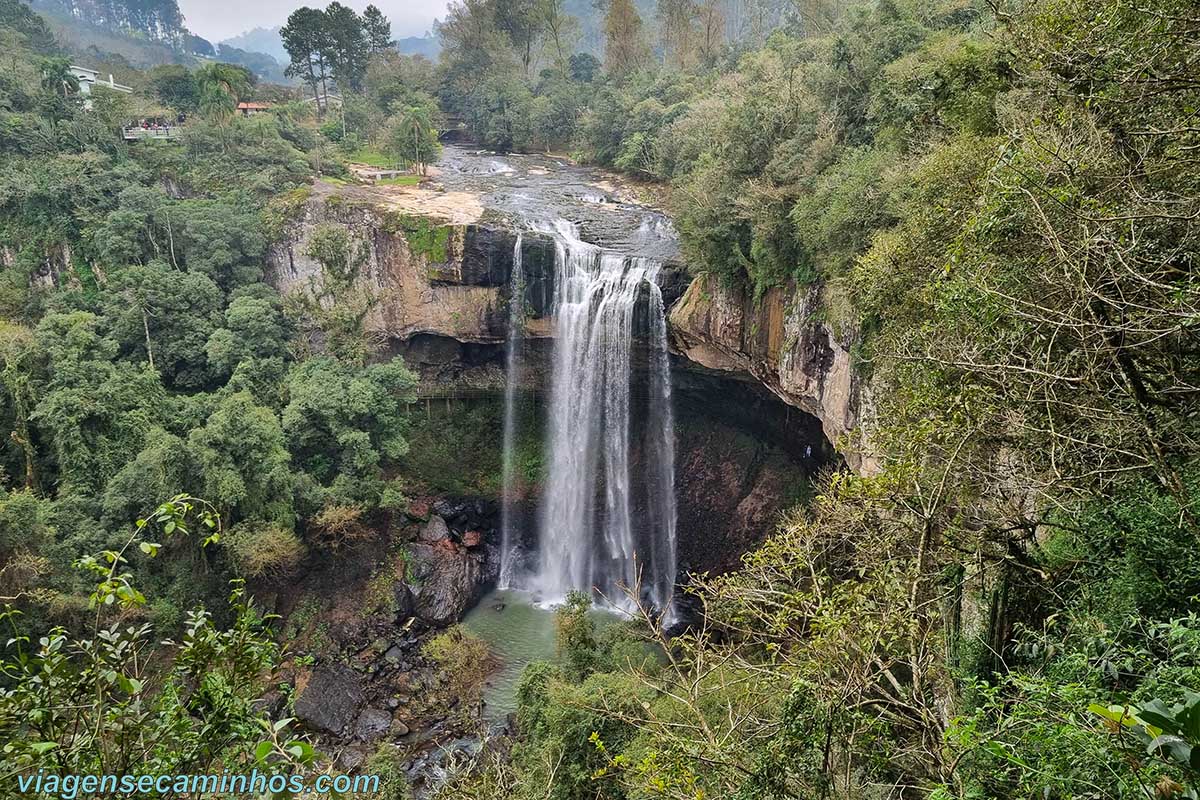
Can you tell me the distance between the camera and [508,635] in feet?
59.3

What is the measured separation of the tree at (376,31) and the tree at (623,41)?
43.5 ft

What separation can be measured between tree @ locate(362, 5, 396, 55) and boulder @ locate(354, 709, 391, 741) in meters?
37.0

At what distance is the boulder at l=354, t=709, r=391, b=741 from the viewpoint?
1477 centimetres

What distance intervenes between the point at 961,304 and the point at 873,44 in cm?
1091

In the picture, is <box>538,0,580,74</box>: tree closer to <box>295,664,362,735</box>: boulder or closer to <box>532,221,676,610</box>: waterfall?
<box>532,221,676,610</box>: waterfall

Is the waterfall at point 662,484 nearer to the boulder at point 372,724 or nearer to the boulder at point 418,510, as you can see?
the boulder at point 418,510

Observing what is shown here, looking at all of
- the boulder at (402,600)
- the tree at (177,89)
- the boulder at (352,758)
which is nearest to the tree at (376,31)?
the tree at (177,89)

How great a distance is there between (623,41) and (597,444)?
27.6 m

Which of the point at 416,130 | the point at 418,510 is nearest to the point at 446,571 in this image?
the point at 418,510

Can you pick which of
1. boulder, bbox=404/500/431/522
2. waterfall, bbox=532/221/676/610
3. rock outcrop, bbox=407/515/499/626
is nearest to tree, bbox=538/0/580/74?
waterfall, bbox=532/221/676/610

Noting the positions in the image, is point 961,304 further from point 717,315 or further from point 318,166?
point 318,166

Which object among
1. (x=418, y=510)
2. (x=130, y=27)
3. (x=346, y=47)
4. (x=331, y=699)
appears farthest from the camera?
(x=130, y=27)

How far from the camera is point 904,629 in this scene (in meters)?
5.18

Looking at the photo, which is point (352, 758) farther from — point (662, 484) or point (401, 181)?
point (401, 181)
